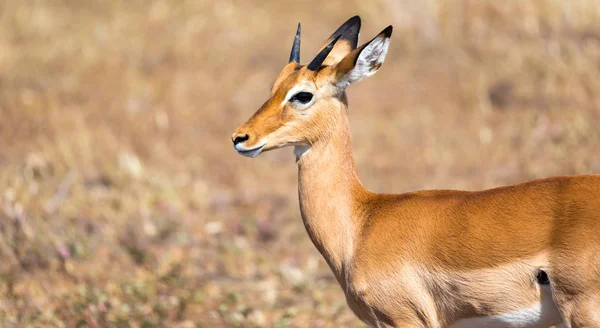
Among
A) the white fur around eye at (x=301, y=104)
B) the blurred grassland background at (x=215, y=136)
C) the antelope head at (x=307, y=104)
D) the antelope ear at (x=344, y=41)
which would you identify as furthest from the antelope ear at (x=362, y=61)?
the blurred grassland background at (x=215, y=136)

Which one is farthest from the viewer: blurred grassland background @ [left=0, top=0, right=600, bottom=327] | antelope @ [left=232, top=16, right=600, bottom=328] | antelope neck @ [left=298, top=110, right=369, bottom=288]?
blurred grassland background @ [left=0, top=0, right=600, bottom=327]

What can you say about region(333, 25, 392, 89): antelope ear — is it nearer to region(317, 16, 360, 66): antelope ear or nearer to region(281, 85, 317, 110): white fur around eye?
region(281, 85, 317, 110): white fur around eye

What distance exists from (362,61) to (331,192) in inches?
25.8

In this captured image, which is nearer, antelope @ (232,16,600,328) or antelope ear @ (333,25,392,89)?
antelope @ (232,16,600,328)

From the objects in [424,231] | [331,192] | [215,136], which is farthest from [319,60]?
[215,136]

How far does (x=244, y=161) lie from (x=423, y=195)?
5.43 metres

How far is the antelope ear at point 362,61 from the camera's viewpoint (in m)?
4.35

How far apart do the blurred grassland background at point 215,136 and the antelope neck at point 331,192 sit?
1677 mm

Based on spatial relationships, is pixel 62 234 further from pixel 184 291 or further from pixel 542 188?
pixel 542 188

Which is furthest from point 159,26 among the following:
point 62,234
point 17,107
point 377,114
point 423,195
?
point 423,195

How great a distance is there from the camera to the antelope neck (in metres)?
4.46

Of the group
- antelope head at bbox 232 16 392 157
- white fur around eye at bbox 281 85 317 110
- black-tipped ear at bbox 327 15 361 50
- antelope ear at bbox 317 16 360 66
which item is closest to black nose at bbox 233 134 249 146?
antelope head at bbox 232 16 392 157

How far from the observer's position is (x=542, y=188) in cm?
386

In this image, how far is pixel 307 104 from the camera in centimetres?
448
